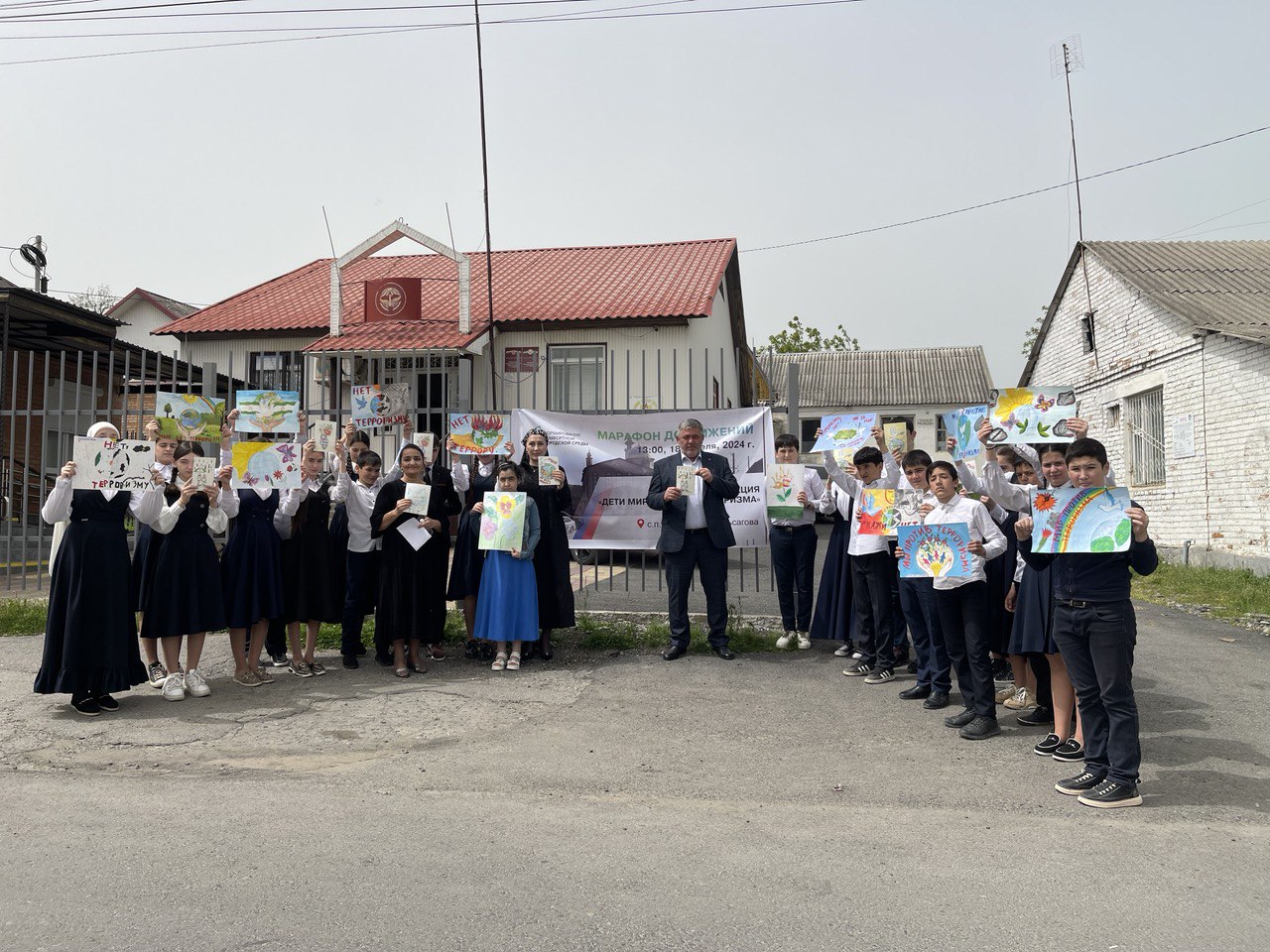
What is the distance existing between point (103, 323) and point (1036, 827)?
1762 cm

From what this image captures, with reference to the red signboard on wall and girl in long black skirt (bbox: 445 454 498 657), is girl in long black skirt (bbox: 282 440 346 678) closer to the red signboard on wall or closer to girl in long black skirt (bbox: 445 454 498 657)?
girl in long black skirt (bbox: 445 454 498 657)

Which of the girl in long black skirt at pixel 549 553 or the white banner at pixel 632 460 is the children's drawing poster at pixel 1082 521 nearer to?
the white banner at pixel 632 460

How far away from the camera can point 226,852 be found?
404cm

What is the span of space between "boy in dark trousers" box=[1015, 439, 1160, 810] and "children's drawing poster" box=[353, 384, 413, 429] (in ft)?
19.6

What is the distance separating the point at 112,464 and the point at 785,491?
213 inches

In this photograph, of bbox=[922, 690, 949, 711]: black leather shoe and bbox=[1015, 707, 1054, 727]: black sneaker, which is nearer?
bbox=[1015, 707, 1054, 727]: black sneaker

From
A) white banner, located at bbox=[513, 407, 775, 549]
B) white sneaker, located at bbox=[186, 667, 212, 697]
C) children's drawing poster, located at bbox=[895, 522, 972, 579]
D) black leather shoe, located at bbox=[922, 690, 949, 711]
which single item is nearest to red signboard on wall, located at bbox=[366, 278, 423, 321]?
white banner, located at bbox=[513, 407, 775, 549]

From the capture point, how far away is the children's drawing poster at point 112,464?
252 inches

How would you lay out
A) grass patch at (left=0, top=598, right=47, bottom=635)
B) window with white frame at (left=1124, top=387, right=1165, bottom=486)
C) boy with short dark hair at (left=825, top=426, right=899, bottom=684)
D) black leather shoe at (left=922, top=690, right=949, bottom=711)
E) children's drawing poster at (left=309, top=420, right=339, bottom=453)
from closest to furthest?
black leather shoe at (left=922, top=690, right=949, bottom=711), boy with short dark hair at (left=825, top=426, right=899, bottom=684), children's drawing poster at (left=309, top=420, right=339, bottom=453), grass patch at (left=0, top=598, right=47, bottom=635), window with white frame at (left=1124, top=387, right=1165, bottom=486)

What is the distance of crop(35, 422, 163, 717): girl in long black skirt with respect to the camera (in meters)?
6.43

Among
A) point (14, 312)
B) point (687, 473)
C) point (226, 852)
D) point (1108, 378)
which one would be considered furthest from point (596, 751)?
point (1108, 378)

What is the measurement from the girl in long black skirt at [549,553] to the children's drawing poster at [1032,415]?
12.1 ft

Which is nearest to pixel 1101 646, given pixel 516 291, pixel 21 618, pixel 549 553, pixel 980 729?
pixel 980 729

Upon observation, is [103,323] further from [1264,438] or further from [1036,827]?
[1264,438]
